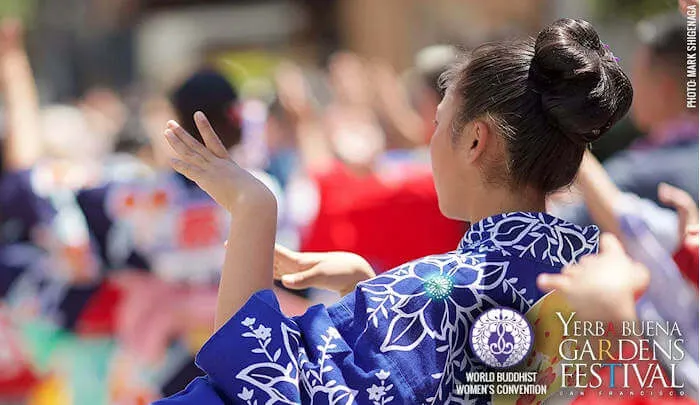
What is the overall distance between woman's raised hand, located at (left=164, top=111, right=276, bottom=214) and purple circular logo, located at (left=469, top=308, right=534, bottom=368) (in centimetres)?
33

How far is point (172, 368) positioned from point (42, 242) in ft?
3.38

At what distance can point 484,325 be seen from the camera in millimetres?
1509

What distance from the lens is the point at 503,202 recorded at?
1.66 m

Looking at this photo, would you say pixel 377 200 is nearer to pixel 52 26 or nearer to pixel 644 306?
pixel 644 306

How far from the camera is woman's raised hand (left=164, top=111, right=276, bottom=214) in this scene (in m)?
1.52

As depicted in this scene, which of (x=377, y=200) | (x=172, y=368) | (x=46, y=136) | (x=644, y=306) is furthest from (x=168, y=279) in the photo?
(x=644, y=306)

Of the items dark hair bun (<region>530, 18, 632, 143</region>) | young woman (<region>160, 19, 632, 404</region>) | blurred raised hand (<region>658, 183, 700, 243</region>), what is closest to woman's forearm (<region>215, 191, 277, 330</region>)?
young woman (<region>160, 19, 632, 404</region>)

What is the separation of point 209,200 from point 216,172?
188cm

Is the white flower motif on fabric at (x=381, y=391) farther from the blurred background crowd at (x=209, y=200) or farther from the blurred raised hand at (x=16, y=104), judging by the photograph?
the blurred raised hand at (x=16, y=104)

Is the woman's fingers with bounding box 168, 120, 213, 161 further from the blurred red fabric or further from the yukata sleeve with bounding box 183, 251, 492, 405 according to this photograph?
the blurred red fabric

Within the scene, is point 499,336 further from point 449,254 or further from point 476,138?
point 476,138

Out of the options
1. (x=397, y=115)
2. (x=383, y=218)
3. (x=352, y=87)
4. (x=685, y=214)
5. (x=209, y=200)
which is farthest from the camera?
(x=352, y=87)

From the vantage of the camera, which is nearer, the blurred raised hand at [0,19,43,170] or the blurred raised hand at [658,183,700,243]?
the blurred raised hand at [658,183,700,243]

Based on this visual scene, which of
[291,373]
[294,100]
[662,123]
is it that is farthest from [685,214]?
[294,100]
